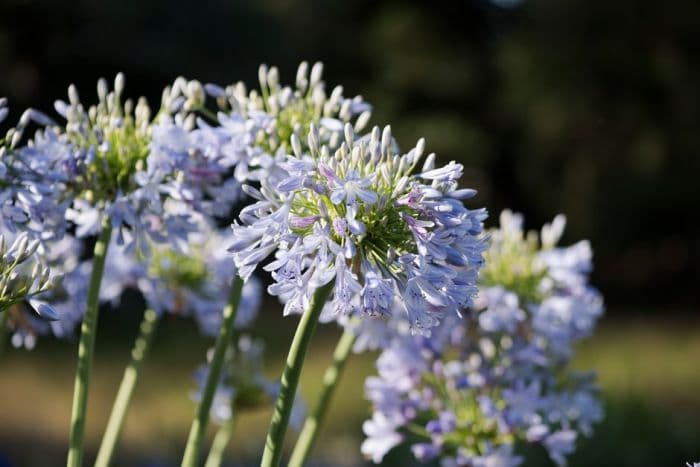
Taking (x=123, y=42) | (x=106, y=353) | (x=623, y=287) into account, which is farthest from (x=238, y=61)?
(x=623, y=287)

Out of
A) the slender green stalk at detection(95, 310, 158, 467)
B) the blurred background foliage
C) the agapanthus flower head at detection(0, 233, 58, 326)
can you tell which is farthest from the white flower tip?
the blurred background foliage

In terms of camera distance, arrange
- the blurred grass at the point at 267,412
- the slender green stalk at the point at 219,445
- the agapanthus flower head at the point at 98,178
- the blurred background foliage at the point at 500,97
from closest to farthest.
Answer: the agapanthus flower head at the point at 98,178 < the slender green stalk at the point at 219,445 < the blurred grass at the point at 267,412 < the blurred background foliage at the point at 500,97

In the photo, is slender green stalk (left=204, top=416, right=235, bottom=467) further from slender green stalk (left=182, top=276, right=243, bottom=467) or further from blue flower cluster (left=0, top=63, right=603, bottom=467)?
slender green stalk (left=182, top=276, right=243, bottom=467)

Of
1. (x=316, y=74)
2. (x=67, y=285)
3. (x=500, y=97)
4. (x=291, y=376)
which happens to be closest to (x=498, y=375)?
(x=316, y=74)

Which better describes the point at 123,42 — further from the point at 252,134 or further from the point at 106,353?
the point at 252,134

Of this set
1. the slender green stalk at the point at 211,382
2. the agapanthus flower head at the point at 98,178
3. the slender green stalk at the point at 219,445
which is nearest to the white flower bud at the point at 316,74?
the agapanthus flower head at the point at 98,178

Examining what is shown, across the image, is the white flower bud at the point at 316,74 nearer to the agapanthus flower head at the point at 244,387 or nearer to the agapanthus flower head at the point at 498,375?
the agapanthus flower head at the point at 498,375
